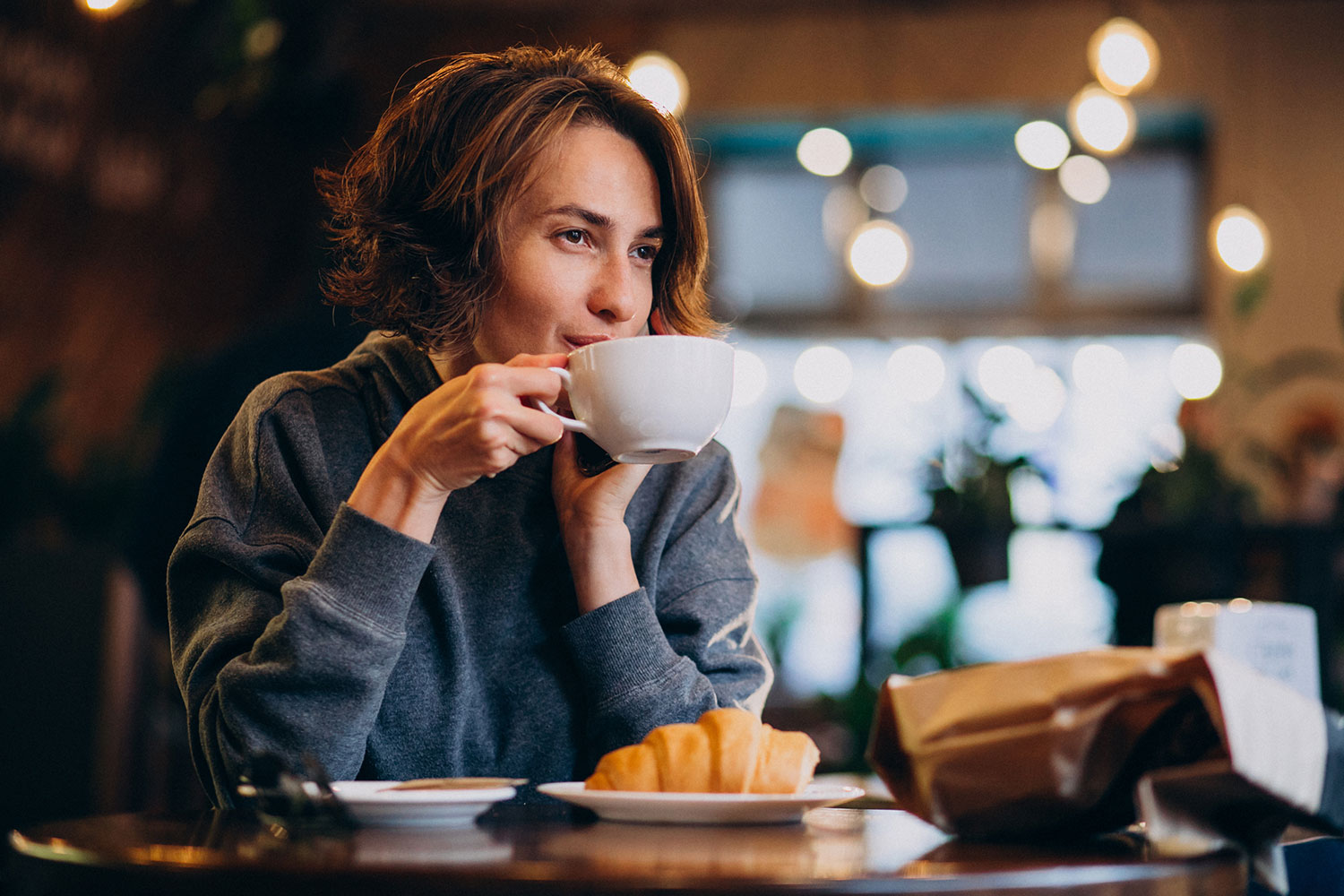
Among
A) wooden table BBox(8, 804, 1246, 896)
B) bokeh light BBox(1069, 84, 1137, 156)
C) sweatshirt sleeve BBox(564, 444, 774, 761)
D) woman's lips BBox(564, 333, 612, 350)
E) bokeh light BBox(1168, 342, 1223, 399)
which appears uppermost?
bokeh light BBox(1069, 84, 1137, 156)

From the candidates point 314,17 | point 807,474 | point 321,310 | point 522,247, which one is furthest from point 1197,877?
point 807,474

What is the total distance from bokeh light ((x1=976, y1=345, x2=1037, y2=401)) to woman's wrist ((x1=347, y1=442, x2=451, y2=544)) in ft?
16.9

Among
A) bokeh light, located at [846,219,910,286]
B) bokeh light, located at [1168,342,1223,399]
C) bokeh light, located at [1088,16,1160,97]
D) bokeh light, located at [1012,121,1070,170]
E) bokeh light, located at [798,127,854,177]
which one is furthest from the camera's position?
bokeh light, located at [798,127,854,177]

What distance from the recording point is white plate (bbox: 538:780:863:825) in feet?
2.57

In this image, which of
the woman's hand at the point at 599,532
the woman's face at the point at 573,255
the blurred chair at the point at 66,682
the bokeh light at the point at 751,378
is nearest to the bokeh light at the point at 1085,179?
the bokeh light at the point at 751,378

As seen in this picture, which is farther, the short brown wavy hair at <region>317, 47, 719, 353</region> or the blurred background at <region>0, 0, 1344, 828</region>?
the blurred background at <region>0, 0, 1344, 828</region>

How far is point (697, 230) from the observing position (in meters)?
1.28

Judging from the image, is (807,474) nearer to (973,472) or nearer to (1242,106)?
(973,472)

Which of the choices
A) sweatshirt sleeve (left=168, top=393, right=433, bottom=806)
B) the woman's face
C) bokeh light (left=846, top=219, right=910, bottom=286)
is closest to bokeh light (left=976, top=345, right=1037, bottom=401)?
bokeh light (left=846, top=219, right=910, bottom=286)

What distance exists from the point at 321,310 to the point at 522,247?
0.61m

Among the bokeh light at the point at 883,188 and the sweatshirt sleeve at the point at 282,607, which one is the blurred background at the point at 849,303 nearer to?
the bokeh light at the point at 883,188

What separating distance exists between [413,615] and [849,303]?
17.1ft

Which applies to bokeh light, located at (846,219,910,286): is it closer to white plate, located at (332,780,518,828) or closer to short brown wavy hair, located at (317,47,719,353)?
short brown wavy hair, located at (317,47,719,353)

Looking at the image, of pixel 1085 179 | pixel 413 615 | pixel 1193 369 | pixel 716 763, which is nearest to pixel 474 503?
pixel 413 615
